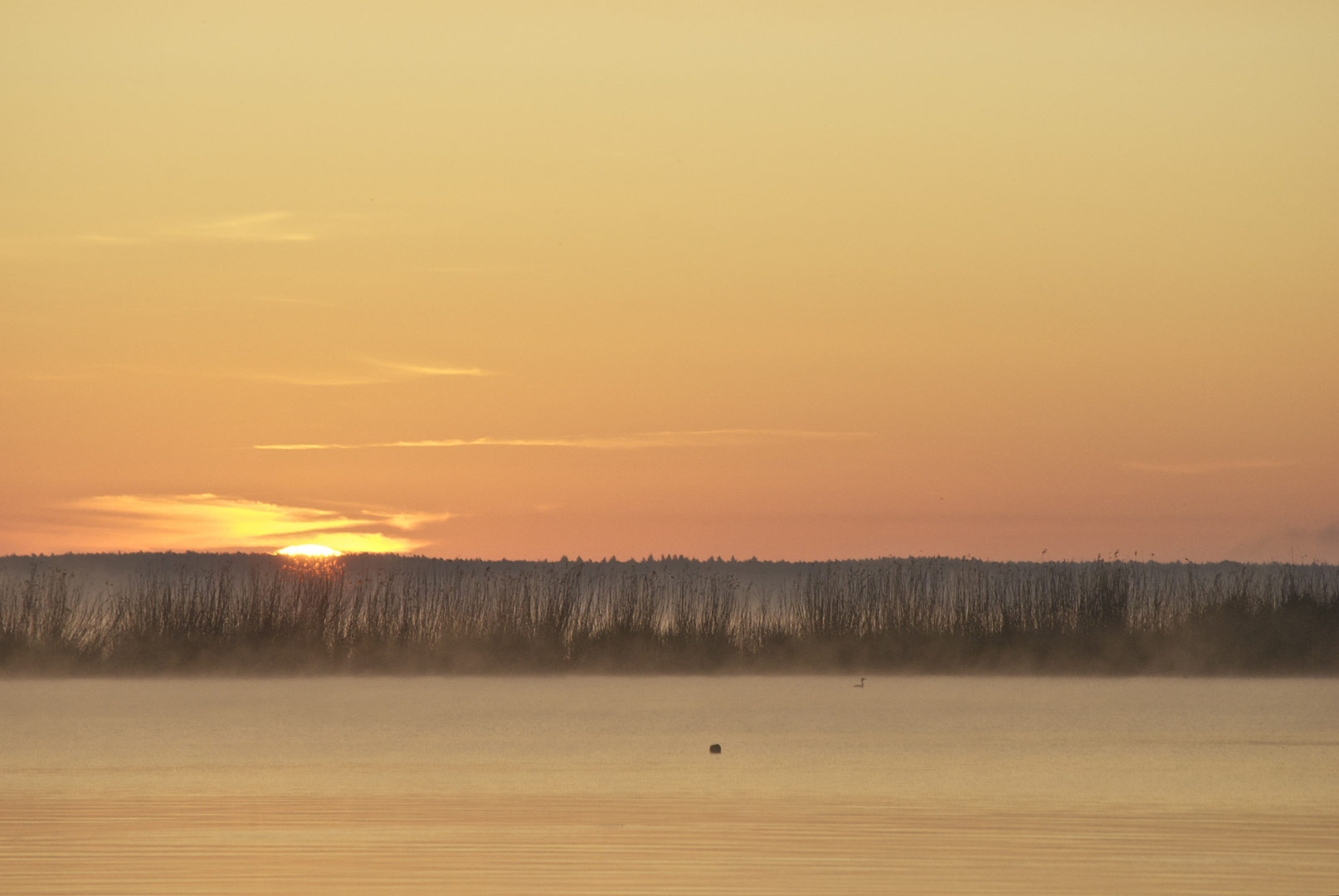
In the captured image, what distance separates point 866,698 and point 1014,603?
517 cm

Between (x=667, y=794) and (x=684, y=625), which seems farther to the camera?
(x=684, y=625)

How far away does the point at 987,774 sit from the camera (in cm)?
1162

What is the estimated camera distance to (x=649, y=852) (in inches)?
330

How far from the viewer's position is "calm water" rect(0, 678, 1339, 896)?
7.88m

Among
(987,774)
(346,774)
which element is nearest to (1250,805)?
(987,774)

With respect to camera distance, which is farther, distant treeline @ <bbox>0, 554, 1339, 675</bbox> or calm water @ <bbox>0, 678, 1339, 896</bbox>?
distant treeline @ <bbox>0, 554, 1339, 675</bbox>

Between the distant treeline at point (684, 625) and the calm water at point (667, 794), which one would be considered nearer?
the calm water at point (667, 794)

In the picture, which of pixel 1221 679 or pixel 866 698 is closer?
pixel 866 698

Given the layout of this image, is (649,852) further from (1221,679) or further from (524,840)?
(1221,679)

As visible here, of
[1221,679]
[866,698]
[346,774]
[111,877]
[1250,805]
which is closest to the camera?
[111,877]

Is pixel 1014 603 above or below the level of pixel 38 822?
above

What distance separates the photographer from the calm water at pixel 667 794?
310 inches

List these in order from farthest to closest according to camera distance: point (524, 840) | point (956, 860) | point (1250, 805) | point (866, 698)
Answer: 1. point (866, 698)
2. point (1250, 805)
3. point (524, 840)
4. point (956, 860)

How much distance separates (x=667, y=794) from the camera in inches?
416
